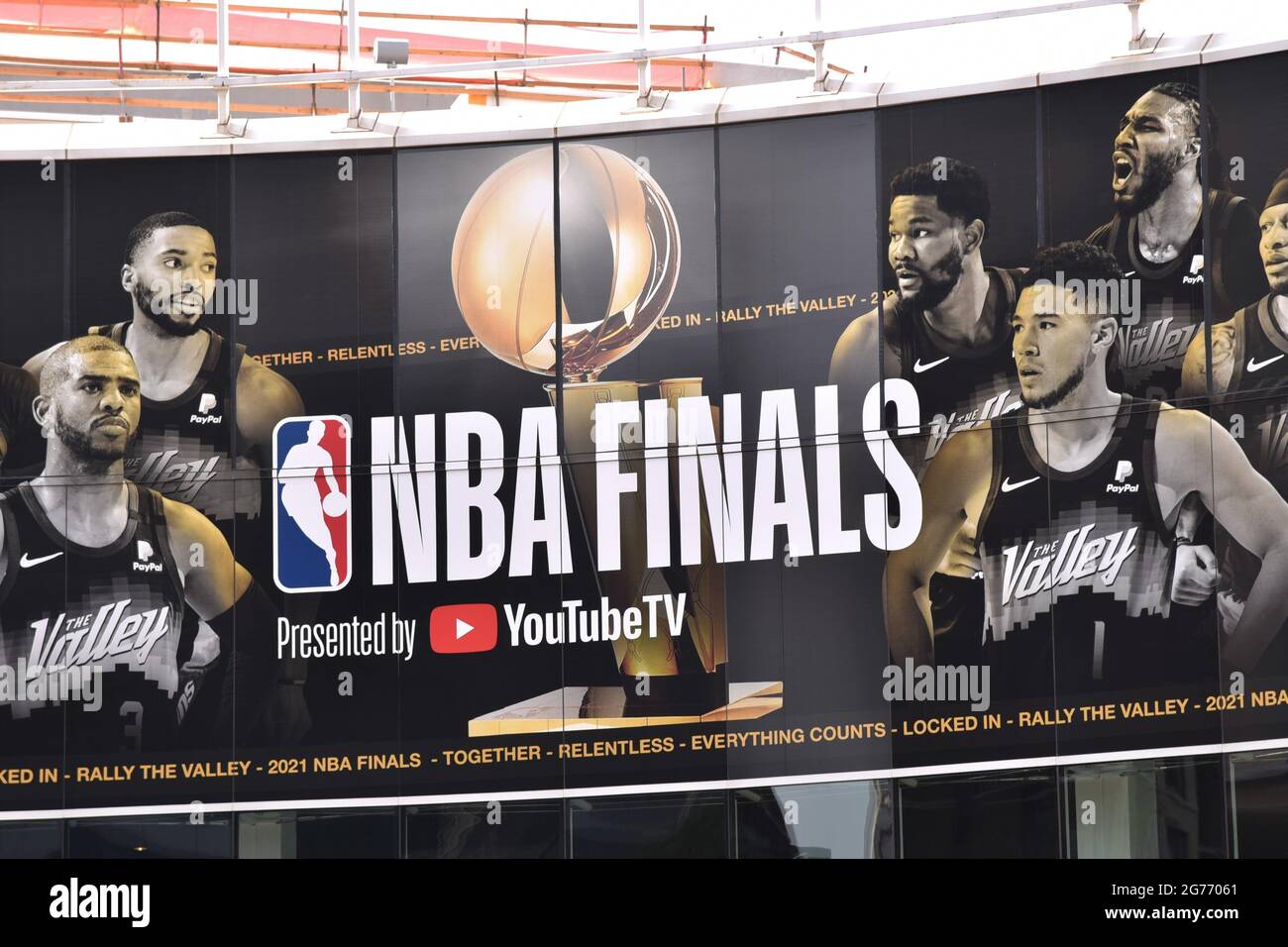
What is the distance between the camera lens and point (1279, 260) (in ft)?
46.0

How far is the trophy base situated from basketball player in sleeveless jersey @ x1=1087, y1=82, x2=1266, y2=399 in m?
4.85

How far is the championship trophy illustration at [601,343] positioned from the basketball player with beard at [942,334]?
1.64 metres

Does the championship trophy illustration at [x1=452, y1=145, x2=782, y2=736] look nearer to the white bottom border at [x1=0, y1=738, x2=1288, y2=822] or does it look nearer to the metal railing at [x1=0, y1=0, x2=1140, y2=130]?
the white bottom border at [x1=0, y1=738, x2=1288, y2=822]

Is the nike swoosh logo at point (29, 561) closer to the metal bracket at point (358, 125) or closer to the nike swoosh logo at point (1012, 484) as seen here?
the metal bracket at point (358, 125)

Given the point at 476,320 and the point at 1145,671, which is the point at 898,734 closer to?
the point at 1145,671

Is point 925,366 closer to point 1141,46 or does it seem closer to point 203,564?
point 1141,46

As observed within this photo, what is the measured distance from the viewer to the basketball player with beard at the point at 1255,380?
1386 cm

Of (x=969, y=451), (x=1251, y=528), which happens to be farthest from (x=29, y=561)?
(x=1251, y=528)

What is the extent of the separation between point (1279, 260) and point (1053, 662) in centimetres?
396

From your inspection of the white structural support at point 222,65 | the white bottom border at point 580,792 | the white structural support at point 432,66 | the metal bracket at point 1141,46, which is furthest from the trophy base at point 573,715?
the metal bracket at point 1141,46

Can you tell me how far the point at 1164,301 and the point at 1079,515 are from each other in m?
2.02

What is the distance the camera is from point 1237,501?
45.8 ft
